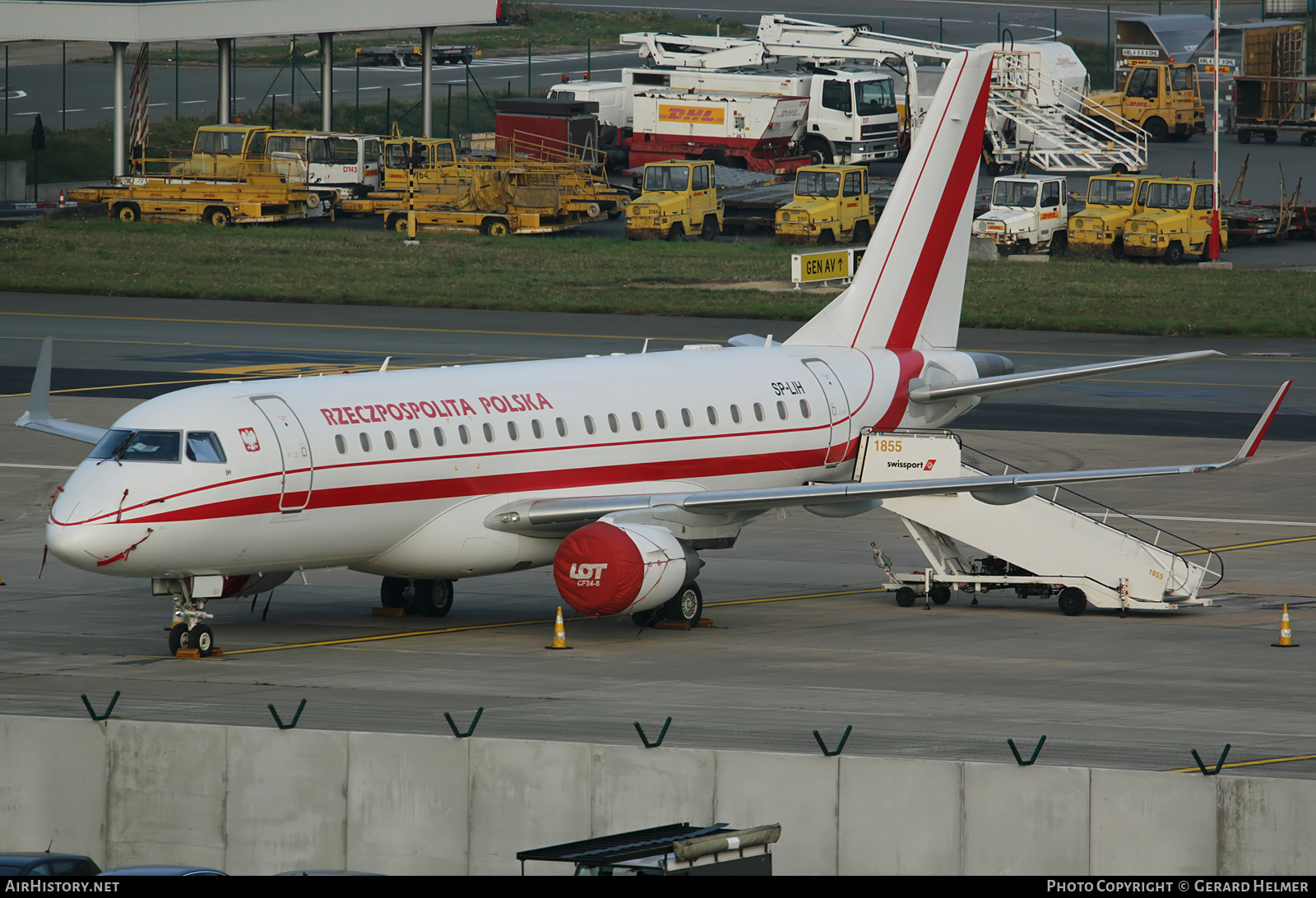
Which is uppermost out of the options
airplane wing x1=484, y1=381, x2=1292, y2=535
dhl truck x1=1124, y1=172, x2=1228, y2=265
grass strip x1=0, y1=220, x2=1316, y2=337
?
dhl truck x1=1124, y1=172, x2=1228, y2=265

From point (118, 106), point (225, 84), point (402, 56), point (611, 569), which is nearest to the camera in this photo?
point (611, 569)

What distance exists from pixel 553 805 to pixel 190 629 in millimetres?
11369

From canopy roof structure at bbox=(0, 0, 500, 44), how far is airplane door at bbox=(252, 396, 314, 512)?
67.7 meters

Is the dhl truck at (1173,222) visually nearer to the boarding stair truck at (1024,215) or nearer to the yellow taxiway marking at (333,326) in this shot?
the boarding stair truck at (1024,215)

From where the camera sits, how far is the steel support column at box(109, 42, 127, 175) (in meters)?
93.6

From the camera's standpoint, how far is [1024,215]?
85688mm

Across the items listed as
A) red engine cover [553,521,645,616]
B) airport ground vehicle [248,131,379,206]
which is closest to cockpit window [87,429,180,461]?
red engine cover [553,521,645,616]

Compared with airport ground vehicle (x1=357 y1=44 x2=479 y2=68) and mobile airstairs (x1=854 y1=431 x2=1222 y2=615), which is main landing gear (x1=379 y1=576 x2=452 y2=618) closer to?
mobile airstairs (x1=854 y1=431 x2=1222 y2=615)

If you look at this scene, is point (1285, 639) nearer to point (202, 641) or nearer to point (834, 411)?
point (834, 411)

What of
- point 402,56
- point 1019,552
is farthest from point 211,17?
point 1019,552

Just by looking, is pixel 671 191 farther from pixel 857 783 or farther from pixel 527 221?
pixel 857 783

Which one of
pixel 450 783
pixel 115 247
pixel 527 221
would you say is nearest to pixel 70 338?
pixel 115 247

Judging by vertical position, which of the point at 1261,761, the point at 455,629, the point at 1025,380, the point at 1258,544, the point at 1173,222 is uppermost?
the point at 1173,222

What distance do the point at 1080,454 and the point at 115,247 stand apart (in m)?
49.8
